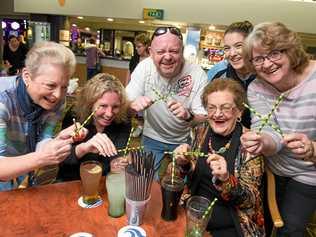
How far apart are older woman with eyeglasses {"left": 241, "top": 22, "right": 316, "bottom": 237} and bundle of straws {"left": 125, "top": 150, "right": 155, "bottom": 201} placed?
0.49 metres

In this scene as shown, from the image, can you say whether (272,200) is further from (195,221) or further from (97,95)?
(97,95)

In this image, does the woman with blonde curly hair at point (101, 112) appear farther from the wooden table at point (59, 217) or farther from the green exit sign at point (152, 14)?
the green exit sign at point (152, 14)

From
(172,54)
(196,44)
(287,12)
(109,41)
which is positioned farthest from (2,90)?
(109,41)

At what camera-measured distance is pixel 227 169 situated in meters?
1.38

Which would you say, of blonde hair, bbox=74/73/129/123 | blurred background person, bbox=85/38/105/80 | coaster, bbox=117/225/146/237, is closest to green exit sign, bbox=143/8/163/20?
blurred background person, bbox=85/38/105/80

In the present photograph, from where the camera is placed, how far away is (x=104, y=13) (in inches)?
271

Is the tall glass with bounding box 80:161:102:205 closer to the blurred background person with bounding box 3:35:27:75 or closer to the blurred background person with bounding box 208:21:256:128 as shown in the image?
the blurred background person with bounding box 208:21:256:128

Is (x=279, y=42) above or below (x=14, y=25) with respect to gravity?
above

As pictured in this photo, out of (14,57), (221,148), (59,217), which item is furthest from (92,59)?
(59,217)

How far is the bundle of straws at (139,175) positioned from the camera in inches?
45.3

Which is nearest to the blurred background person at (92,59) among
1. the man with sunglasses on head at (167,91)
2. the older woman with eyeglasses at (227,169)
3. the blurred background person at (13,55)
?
the blurred background person at (13,55)

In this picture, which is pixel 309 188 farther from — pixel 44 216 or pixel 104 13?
pixel 104 13

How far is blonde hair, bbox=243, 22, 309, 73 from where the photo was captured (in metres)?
1.51

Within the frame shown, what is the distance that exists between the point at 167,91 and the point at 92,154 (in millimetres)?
725
